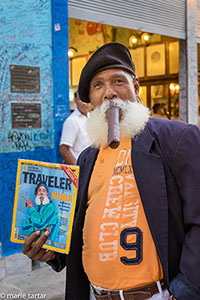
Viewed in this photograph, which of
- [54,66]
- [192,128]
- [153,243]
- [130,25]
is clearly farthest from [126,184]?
[130,25]

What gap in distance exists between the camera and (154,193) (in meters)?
1.63

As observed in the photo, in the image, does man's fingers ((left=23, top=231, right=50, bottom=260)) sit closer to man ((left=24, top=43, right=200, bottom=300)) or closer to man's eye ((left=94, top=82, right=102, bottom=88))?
man ((left=24, top=43, right=200, bottom=300))

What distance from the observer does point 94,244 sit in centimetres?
179

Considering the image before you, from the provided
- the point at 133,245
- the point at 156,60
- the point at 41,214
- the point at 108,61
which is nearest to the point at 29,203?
the point at 41,214

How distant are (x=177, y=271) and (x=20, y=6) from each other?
155 inches

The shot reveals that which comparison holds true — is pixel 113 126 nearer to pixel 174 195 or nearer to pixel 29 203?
pixel 174 195

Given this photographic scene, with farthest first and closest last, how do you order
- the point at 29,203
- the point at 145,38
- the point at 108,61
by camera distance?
the point at 145,38
the point at 108,61
the point at 29,203

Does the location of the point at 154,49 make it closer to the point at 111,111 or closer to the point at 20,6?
the point at 20,6

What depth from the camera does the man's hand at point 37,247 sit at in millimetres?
1712

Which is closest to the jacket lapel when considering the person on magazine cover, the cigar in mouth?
the cigar in mouth

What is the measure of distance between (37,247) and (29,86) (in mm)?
3258

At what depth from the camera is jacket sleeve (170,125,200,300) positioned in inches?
60.0

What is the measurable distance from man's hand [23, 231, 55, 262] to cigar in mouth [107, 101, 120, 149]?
1.75 ft

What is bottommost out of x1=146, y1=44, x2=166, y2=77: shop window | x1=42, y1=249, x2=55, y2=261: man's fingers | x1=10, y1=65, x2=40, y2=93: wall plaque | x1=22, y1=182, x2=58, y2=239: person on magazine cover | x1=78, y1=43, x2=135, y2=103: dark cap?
x1=42, y1=249, x2=55, y2=261: man's fingers
